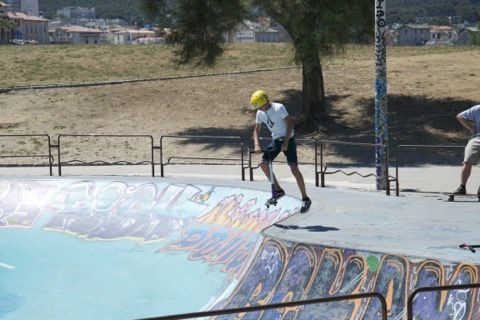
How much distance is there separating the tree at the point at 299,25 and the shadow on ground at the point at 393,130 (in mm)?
1061

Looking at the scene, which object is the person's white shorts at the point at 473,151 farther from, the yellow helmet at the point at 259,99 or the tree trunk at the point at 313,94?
the tree trunk at the point at 313,94

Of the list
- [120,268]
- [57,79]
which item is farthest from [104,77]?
[120,268]

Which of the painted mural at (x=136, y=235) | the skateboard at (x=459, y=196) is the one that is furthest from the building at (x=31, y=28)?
the skateboard at (x=459, y=196)

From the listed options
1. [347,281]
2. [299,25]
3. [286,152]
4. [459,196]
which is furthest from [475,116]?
[299,25]

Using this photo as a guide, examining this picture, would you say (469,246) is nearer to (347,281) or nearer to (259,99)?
(347,281)

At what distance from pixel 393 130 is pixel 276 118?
1282 cm

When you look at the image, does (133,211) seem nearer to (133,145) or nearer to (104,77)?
(133,145)

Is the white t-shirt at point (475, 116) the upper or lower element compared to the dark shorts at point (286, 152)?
upper

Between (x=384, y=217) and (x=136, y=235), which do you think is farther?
(x=136, y=235)

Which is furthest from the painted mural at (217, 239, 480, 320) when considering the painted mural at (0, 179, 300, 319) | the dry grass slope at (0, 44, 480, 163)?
the dry grass slope at (0, 44, 480, 163)

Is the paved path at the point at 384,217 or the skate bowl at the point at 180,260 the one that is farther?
the paved path at the point at 384,217

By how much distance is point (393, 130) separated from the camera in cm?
2267

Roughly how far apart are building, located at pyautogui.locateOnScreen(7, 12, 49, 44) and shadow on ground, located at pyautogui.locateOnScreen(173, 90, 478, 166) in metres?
158

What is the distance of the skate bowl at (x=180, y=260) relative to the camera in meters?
7.91
